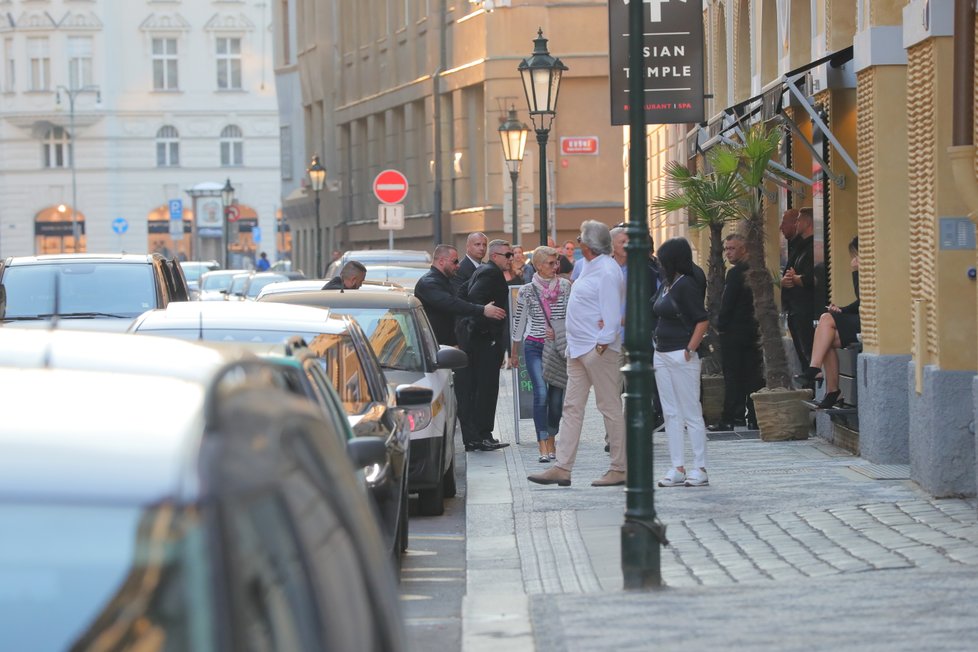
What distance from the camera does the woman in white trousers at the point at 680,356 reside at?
13078 mm

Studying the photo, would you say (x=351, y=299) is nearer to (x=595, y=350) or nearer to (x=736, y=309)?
(x=595, y=350)

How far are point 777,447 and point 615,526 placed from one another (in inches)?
190

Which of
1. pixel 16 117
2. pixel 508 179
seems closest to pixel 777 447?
pixel 508 179

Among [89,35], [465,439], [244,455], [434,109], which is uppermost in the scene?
[89,35]

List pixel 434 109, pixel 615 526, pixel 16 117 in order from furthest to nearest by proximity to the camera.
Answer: pixel 16 117, pixel 434 109, pixel 615 526

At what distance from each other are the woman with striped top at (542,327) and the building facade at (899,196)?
2.36m

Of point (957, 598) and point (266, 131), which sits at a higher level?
point (266, 131)

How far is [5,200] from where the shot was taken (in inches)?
3674

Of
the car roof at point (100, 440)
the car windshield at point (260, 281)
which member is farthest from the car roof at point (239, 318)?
the car windshield at point (260, 281)

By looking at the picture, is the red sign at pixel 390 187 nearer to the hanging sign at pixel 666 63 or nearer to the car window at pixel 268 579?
the hanging sign at pixel 666 63

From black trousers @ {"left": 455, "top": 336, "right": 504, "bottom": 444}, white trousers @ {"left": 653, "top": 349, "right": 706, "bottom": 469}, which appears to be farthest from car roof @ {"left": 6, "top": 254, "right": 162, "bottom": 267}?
white trousers @ {"left": 653, "top": 349, "right": 706, "bottom": 469}

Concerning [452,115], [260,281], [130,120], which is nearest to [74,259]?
[260,281]

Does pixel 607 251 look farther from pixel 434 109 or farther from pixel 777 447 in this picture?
pixel 434 109

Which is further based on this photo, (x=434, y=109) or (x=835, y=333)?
(x=434, y=109)
